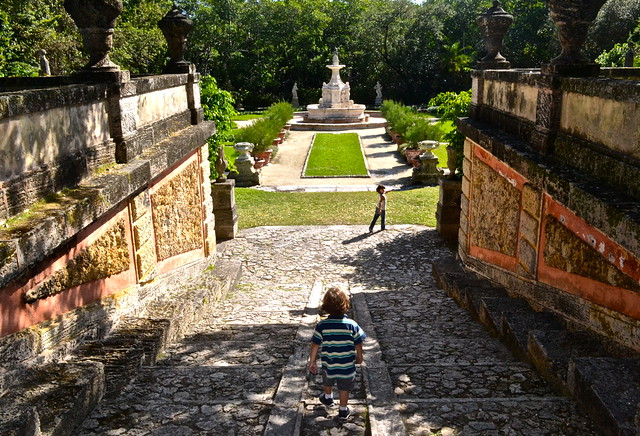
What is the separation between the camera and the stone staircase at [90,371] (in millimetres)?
3430

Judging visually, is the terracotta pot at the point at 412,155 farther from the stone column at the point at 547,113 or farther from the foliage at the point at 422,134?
the stone column at the point at 547,113

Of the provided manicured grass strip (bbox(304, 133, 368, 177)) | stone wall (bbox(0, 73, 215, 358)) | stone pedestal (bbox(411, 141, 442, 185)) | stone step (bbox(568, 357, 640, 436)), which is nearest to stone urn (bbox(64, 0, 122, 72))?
stone wall (bbox(0, 73, 215, 358))

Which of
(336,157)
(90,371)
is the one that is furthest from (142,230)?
(336,157)

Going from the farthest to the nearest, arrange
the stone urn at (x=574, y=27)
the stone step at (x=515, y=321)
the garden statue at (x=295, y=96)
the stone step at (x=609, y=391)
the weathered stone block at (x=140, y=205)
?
the garden statue at (x=295, y=96) < the weathered stone block at (x=140, y=205) < the stone urn at (x=574, y=27) < the stone step at (x=515, y=321) < the stone step at (x=609, y=391)

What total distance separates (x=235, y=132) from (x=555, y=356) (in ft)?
60.4

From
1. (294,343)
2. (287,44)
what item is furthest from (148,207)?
(287,44)

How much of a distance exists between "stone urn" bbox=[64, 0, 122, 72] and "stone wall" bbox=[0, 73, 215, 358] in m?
0.29

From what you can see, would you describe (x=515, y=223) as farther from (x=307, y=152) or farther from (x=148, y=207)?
(x=307, y=152)

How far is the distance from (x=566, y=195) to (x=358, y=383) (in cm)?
226

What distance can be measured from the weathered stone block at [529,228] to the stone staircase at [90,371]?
371 cm

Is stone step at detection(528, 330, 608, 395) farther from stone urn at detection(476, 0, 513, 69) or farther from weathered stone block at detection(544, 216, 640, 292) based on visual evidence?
stone urn at detection(476, 0, 513, 69)

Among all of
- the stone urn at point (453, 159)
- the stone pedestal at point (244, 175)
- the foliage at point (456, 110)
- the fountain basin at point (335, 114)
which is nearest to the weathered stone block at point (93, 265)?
the foliage at point (456, 110)

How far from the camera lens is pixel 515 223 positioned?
22.2 ft

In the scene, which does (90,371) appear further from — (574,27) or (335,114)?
(335,114)
